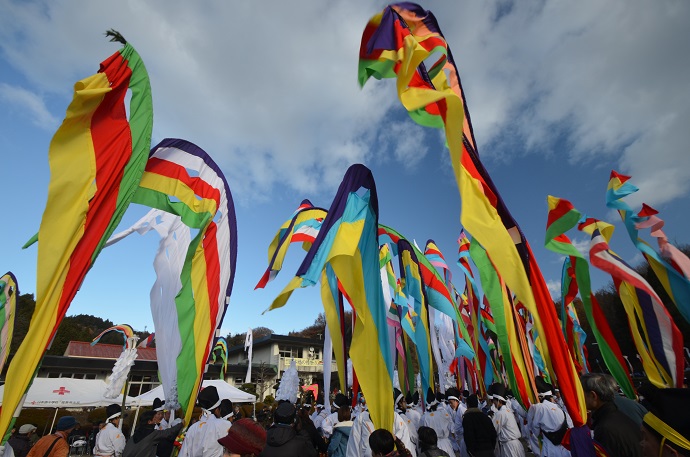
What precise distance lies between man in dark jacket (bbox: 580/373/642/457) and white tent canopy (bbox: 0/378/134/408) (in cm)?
1550

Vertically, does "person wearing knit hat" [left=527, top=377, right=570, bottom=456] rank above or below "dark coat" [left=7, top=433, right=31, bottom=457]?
above

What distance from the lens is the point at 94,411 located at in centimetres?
2167

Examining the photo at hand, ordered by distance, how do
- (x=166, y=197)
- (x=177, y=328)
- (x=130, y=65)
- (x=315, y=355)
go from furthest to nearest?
1. (x=315, y=355)
2. (x=166, y=197)
3. (x=177, y=328)
4. (x=130, y=65)

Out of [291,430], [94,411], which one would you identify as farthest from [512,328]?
[94,411]

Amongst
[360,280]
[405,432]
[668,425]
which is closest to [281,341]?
[405,432]

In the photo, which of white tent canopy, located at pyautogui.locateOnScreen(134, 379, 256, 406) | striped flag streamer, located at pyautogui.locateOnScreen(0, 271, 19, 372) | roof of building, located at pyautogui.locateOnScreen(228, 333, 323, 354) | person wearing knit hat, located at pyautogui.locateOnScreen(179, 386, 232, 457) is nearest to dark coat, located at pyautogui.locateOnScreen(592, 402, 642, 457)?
person wearing knit hat, located at pyautogui.locateOnScreen(179, 386, 232, 457)

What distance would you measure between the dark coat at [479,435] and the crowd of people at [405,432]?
0.02 metres

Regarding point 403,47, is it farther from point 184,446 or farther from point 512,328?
point 184,446

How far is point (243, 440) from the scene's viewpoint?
312cm

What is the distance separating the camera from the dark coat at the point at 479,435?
20.1 ft

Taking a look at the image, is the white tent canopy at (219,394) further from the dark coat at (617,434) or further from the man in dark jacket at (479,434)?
the dark coat at (617,434)

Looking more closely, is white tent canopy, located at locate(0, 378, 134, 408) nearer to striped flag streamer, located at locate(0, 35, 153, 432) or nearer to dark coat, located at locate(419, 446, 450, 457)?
striped flag streamer, located at locate(0, 35, 153, 432)

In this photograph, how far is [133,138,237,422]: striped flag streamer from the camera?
491cm

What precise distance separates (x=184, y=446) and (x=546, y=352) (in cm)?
460
